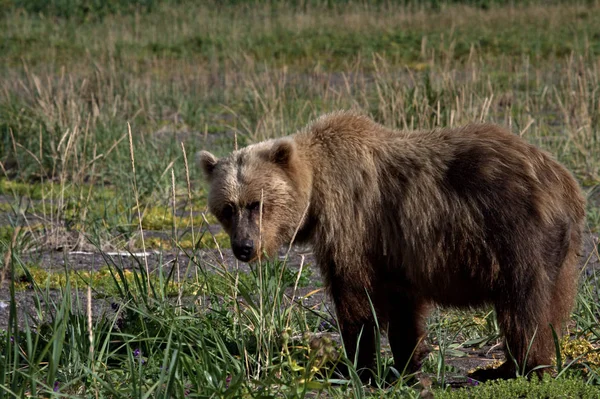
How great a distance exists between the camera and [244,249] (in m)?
5.18

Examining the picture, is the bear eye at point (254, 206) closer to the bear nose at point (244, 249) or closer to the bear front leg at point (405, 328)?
the bear nose at point (244, 249)

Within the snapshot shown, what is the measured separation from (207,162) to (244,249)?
0.77 meters

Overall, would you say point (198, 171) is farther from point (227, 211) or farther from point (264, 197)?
point (264, 197)

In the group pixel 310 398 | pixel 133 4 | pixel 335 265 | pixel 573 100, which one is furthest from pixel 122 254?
pixel 133 4

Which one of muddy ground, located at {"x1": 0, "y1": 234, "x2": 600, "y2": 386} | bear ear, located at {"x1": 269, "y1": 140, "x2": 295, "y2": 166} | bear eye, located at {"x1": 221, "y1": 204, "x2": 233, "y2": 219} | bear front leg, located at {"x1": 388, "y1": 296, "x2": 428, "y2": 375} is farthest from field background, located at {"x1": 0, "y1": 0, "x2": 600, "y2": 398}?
bear ear, located at {"x1": 269, "y1": 140, "x2": 295, "y2": 166}

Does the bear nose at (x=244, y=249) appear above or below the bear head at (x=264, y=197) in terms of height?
below

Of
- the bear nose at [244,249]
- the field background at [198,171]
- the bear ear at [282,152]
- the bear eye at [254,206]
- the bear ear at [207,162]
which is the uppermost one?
the bear ear at [282,152]

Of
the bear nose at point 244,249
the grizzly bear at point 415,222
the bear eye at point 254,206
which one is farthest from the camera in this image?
the bear eye at point 254,206

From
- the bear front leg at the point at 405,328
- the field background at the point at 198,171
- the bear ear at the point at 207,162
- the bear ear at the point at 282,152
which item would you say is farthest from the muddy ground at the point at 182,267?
the bear ear at the point at 282,152

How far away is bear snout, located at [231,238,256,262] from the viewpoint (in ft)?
17.0

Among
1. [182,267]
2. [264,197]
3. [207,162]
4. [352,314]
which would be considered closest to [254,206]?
[264,197]

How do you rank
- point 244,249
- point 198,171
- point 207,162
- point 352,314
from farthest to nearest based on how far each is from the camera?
point 198,171 → point 207,162 → point 244,249 → point 352,314

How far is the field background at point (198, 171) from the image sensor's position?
172 inches

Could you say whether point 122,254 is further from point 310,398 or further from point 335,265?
point 310,398
